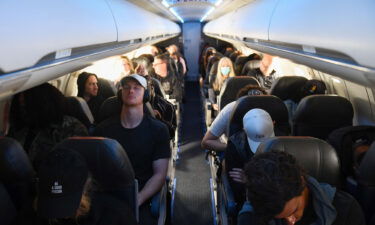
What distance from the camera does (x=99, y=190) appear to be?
2.34 metres

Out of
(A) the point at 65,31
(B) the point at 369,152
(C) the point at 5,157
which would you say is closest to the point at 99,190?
(C) the point at 5,157

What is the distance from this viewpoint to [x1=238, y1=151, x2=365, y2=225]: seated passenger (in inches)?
64.8

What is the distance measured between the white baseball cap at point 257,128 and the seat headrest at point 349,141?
1.69ft

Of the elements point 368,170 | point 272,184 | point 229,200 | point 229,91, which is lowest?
point 229,200

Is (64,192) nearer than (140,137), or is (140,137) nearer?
(64,192)

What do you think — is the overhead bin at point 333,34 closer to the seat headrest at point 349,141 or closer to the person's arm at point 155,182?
the seat headrest at point 349,141

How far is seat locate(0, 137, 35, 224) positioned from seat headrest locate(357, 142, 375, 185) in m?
2.02

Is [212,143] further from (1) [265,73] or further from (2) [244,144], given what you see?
(1) [265,73]

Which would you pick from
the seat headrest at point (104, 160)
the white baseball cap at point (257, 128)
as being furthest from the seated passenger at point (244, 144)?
the seat headrest at point (104, 160)

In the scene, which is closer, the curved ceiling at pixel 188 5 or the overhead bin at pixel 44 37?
the overhead bin at pixel 44 37

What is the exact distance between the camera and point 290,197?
1.65 meters

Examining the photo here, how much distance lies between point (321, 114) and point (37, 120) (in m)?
2.58

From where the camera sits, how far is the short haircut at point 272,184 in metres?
1.64

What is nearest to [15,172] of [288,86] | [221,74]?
[288,86]
